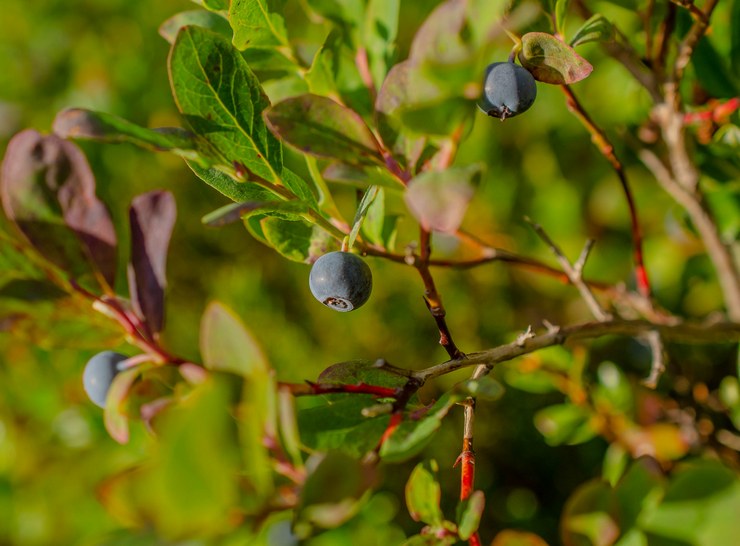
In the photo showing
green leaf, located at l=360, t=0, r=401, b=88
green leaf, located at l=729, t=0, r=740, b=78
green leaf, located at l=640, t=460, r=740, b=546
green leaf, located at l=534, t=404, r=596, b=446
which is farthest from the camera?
green leaf, located at l=534, t=404, r=596, b=446

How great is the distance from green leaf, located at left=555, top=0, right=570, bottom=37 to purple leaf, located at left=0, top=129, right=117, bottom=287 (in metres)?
0.46

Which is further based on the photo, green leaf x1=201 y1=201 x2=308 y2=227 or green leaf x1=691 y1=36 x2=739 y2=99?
green leaf x1=691 y1=36 x2=739 y2=99

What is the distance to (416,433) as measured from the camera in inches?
19.7

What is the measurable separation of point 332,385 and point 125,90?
1279mm

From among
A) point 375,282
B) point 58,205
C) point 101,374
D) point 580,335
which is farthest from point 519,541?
point 375,282

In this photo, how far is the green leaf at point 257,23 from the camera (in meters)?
0.59

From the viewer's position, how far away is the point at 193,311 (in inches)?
60.2

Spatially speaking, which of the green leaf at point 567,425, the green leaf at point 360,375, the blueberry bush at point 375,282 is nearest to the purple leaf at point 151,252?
the blueberry bush at point 375,282

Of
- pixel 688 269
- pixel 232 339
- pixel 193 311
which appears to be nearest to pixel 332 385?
pixel 232 339

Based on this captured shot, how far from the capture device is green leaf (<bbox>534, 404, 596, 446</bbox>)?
1.00m

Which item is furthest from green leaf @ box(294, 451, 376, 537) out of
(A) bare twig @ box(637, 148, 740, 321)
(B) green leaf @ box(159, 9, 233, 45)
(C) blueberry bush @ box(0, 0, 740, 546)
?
(A) bare twig @ box(637, 148, 740, 321)

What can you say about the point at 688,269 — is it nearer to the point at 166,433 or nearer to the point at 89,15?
the point at 166,433

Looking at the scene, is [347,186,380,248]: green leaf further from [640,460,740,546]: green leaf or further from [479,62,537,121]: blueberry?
[640,460,740,546]: green leaf

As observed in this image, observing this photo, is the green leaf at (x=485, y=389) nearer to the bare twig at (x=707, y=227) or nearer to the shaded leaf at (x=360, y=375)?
the shaded leaf at (x=360, y=375)
